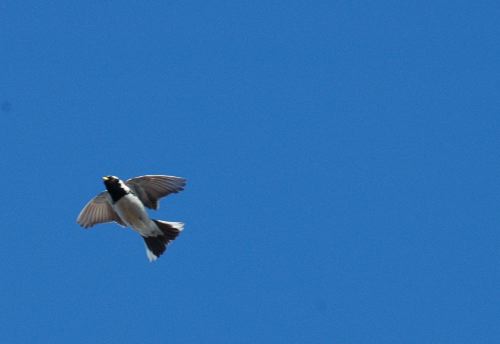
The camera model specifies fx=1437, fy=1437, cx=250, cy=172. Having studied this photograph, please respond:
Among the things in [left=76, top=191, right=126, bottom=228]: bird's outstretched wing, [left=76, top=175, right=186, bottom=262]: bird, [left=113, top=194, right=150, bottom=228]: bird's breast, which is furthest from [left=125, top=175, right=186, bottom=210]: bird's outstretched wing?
[left=76, top=191, right=126, bottom=228]: bird's outstretched wing

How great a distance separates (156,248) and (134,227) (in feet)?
1.69

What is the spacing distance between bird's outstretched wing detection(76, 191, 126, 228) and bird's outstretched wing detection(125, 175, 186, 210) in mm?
611

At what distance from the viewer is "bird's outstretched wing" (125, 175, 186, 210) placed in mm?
23453

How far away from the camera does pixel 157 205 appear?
23.6m

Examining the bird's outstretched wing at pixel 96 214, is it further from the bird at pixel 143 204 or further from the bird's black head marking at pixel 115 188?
the bird's black head marking at pixel 115 188

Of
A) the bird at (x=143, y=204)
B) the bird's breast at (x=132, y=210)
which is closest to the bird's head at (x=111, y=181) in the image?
the bird at (x=143, y=204)

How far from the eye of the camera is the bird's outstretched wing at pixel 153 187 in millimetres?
23453

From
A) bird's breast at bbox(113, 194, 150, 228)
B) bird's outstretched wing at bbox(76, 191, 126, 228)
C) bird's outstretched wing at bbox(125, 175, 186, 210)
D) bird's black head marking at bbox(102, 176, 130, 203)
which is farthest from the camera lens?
bird's outstretched wing at bbox(76, 191, 126, 228)

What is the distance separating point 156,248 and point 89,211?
4.54 feet

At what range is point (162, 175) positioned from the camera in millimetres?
23391

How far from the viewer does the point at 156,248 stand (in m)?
23.6

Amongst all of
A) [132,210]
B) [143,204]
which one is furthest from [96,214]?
[132,210]

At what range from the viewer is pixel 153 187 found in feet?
77.4

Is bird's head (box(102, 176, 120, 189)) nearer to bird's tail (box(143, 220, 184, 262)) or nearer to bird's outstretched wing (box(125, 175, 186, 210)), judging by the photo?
bird's outstretched wing (box(125, 175, 186, 210))
